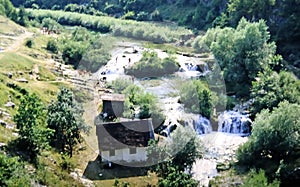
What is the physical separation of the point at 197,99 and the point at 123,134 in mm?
11480

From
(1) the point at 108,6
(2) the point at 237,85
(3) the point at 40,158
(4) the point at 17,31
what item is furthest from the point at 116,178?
→ (1) the point at 108,6

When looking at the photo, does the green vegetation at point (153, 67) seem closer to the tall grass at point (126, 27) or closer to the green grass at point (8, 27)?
the tall grass at point (126, 27)

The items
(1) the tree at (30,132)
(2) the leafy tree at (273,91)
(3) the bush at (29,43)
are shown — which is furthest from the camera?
(3) the bush at (29,43)

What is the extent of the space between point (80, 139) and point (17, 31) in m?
37.8

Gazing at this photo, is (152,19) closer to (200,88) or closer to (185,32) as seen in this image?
(185,32)

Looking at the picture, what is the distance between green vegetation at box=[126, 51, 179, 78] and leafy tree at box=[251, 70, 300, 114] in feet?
40.4

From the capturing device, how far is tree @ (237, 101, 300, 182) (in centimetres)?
2955

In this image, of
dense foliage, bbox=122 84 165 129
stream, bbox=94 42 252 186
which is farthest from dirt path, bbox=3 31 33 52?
dense foliage, bbox=122 84 165 129

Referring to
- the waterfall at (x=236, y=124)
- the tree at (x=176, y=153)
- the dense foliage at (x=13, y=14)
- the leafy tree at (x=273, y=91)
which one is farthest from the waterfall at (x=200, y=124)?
the dense foliage at (x=13, y=14)

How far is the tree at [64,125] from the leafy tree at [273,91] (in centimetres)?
1592

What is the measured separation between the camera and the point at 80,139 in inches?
1324

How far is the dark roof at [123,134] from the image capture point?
30.3 meters

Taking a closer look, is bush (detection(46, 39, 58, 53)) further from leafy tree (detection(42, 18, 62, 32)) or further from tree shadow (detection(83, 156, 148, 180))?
tree shadow (detection(83, 156, 148, 180))

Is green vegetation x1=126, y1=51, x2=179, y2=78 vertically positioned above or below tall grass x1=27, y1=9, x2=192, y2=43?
below
